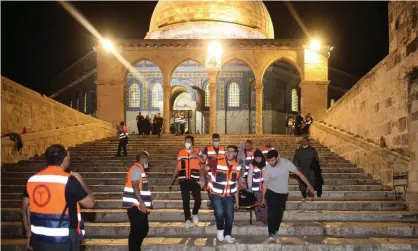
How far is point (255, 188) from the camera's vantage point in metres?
9.71

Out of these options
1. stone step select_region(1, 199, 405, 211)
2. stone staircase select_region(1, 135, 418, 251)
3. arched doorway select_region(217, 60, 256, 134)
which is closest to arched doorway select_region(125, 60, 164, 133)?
arched doorway select_region(217, 60, 256, 134)

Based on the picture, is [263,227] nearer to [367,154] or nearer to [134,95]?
[367,154]

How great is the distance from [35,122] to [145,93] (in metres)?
21.9

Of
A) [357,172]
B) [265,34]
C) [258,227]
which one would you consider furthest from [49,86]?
[258,227]

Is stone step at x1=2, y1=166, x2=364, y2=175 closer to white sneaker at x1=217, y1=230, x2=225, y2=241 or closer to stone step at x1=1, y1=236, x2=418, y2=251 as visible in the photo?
stone step at x1=1, y1=236, x2=418, y2=251

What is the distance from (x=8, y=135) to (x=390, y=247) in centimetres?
1144

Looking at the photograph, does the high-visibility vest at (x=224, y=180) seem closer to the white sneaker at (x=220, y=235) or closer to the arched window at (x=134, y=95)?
the white sneaker at (x=220, y=235)

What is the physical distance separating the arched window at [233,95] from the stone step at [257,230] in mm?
29592

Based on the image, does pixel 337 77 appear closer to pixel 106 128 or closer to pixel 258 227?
pixel 106 128

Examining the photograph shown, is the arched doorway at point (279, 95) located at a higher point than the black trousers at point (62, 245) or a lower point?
higher

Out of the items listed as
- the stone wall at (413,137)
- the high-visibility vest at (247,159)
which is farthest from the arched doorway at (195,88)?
the high-visibility vest at (247,159)

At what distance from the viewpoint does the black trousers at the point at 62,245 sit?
488cm

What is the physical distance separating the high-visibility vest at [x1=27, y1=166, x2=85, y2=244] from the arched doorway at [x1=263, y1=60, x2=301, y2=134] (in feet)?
110

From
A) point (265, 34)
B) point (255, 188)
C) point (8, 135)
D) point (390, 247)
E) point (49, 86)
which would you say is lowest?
point (390, 247)
